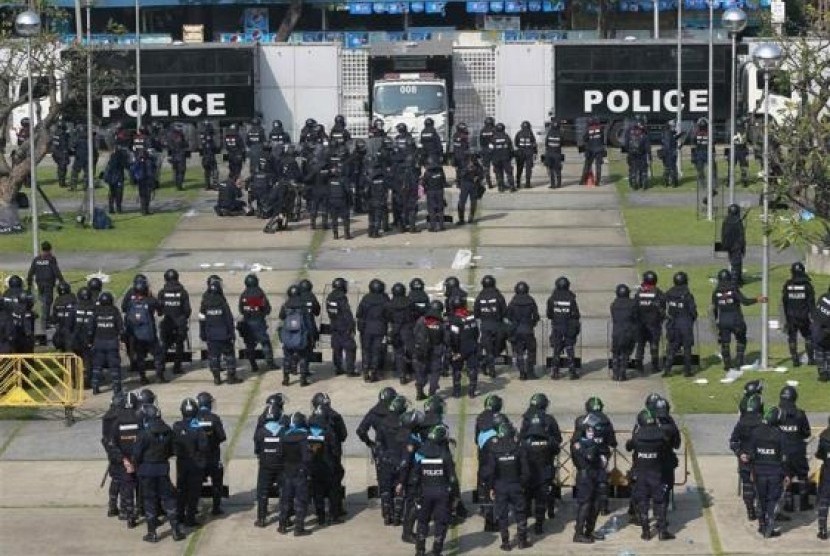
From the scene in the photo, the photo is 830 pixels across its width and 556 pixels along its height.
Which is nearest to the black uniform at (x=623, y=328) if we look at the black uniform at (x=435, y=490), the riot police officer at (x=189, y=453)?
the black uniform at (x=435, y=490)

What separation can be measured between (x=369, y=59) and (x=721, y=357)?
2304 centimetres

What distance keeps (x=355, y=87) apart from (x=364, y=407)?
25.0 metres

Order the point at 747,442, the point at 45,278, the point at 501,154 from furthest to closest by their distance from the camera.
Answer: the point at 501,154
the point at 45,278
the point at 747,442

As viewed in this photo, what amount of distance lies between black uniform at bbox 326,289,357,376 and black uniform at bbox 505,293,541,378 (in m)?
2.15

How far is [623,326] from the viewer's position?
28953mm

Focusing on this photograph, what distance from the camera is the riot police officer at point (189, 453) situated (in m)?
22.9

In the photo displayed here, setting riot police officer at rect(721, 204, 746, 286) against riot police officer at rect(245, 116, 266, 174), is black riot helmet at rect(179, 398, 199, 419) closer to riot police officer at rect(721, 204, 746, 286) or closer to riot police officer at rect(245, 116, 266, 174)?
riot police officer at rect(721, 204, 746, 286)

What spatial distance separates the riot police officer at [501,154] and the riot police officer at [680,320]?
15.2m

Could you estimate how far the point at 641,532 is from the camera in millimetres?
22766

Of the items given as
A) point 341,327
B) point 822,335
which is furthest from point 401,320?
point 822,335

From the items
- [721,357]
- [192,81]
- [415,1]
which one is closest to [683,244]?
[721,357]

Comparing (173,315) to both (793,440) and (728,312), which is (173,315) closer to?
(728,312)

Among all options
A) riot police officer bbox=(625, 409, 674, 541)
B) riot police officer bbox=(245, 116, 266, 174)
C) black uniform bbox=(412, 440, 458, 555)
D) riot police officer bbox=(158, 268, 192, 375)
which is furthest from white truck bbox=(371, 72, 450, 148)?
black uniform bbox=(412, 440, 458, 555)

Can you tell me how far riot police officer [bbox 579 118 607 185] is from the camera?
44812 mm
